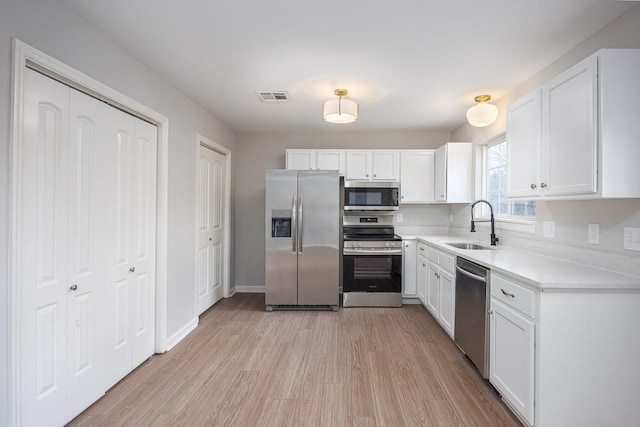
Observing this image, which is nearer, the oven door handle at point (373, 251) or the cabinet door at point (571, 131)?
the cabinet door at point (571, 131)

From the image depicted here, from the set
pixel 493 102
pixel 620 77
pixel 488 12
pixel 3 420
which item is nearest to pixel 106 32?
pixel 3 420

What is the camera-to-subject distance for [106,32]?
6.83ft

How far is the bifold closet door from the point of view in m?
1.61

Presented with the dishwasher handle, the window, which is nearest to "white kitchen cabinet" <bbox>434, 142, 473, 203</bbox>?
the window

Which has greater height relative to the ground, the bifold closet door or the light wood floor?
the bifold closet door

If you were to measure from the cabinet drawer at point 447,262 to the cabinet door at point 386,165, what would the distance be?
4.76ft

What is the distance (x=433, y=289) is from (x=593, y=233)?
170 cm

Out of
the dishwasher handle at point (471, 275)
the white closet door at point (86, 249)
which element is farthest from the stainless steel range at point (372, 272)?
the white closet door at point (86, 249)

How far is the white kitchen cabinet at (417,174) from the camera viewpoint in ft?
14.3

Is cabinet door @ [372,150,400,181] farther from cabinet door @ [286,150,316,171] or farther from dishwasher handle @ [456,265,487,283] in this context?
dishwasher handle @ [456,265,487,283]

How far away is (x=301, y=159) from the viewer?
4.34 metres

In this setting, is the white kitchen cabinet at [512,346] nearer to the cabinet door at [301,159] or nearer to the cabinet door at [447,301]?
the cabinet door at [447,301]

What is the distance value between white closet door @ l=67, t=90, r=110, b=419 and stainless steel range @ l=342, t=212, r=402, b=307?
8.64 ft

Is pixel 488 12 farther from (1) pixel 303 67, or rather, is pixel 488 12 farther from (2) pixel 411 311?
(2) pixel 411 311
